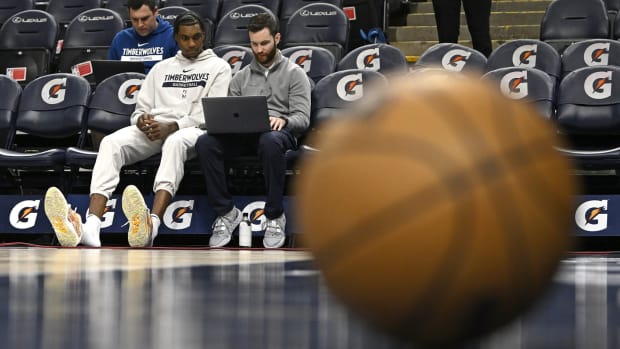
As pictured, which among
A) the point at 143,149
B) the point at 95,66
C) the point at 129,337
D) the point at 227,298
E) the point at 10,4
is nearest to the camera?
the point at 129,337

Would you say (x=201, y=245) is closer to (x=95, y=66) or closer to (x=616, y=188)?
(x=95, y=66)

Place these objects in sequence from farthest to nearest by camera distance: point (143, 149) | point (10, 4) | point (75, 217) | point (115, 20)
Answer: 1. point (10, 4)
2. point (115, 20)
3. point (143, 149)
4. point (75, 217)

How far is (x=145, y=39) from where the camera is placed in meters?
7.50

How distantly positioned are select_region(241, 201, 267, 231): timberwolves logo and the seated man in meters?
1.60

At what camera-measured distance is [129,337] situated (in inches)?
72.9

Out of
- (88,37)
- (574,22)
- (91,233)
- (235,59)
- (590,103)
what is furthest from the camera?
(88,37)

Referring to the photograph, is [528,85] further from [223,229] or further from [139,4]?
[139,4]

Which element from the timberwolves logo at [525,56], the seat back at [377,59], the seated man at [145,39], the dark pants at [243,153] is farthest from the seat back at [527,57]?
the seated man at [145,39]

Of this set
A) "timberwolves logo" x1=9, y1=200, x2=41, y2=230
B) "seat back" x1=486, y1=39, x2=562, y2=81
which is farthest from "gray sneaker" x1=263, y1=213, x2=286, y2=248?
"seat back" x1=486, y1=39, x2=562, y2=81

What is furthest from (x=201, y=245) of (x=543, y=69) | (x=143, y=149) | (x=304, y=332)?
(x=304, y=332)

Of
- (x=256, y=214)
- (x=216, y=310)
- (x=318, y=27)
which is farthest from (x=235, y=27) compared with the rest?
(x=216, y=310)

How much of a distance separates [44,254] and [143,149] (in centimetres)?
160

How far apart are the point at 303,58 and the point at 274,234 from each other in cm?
167

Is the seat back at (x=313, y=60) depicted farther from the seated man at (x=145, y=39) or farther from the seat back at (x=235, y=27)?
the seat back at (x=235, y=27)
